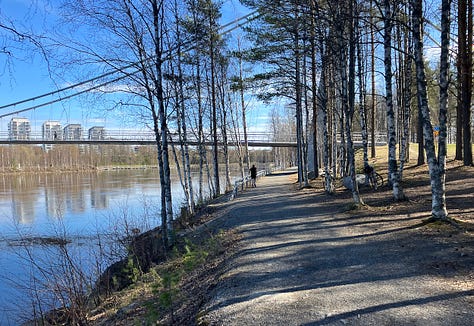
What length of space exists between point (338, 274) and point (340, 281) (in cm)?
30

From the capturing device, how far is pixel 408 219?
8.09 m

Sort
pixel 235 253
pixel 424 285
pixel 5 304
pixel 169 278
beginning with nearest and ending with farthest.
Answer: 1. pixel 424 285
2. pixel 169 278
3. pixel 235 253
4. pixel 5 304

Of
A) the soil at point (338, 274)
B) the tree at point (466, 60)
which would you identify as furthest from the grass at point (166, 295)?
the tree at point (466, 60)

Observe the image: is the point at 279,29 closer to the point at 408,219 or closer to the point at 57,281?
the point at 408,219

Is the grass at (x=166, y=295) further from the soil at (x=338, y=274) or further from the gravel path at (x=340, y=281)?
the gravel path at (x=340, y=281)

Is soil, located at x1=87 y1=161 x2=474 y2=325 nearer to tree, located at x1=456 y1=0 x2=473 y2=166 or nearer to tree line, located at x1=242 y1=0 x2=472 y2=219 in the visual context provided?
tree line, located at x1=242 y1=0 x2=472 y2=219

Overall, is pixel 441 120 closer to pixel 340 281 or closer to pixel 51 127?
pixel 340 281

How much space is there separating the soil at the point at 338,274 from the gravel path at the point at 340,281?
11 mm

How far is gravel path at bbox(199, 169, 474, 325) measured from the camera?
360 cm

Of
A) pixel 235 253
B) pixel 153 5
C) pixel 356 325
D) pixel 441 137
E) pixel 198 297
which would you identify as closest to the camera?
pixel 356 325

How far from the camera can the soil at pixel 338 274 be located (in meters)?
3.68

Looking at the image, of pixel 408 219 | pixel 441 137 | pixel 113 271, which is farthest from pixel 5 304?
pixel 441 137

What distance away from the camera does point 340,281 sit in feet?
15.1

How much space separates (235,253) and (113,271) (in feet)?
13.2
